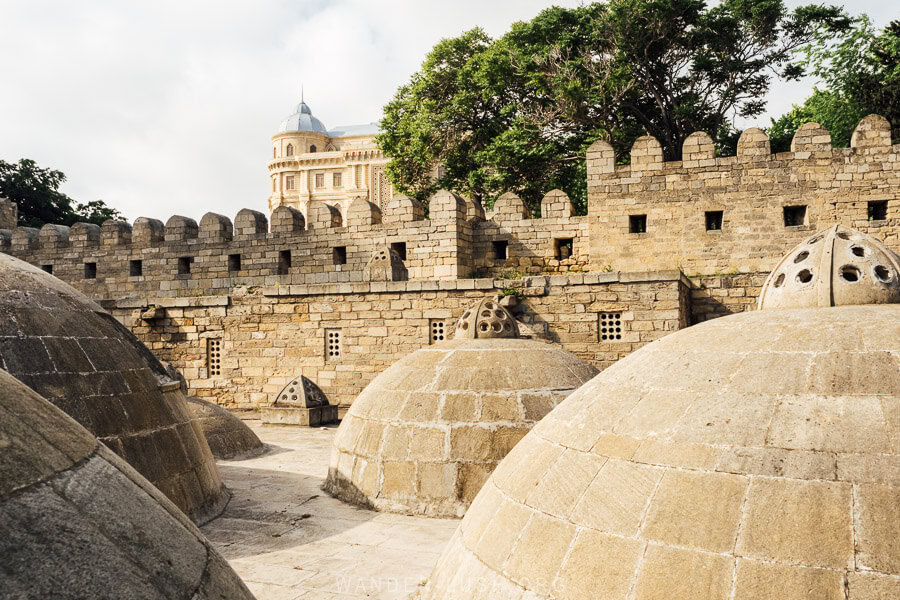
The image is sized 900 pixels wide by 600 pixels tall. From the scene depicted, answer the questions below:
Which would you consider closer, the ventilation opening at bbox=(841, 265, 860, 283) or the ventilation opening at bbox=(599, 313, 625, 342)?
the ventilation opening at bbox=(841, 265, 860, 283)

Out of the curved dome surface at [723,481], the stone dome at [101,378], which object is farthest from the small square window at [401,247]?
the curved dome surface at [723,481]

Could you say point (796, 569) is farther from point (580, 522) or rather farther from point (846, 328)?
point (846, 328)

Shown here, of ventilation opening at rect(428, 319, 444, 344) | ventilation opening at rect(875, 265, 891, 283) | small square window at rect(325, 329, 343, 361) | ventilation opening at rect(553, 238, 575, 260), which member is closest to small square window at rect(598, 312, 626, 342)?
ventilation opening at rect(428, 319, 444, 344)

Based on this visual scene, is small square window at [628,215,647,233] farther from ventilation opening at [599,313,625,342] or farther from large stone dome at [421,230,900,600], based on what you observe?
large stone dome at [421,230,900,600]

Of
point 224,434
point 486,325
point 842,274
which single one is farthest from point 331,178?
point 842,274

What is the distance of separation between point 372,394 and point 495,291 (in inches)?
332

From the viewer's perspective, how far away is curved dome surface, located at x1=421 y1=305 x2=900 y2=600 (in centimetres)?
272

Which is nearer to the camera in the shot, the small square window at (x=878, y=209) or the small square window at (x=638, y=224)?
the small square window at (x=878, y=209)

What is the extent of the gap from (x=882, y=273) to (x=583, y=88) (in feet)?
67.9

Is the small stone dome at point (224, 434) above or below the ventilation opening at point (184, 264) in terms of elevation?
below

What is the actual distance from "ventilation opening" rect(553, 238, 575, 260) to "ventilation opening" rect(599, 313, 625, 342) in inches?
170

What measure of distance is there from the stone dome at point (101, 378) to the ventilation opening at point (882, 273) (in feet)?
20.0

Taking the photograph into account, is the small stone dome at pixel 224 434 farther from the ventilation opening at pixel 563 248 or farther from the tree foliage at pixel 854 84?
the tree foliage at pixel 854 84

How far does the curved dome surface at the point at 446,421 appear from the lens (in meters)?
7.79
